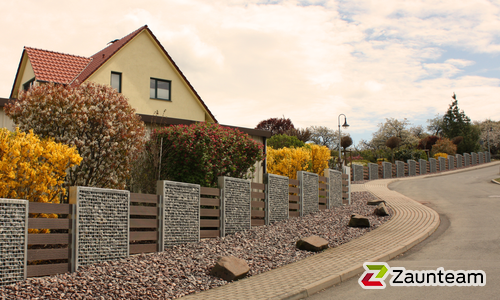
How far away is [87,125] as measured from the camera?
8.90 meters

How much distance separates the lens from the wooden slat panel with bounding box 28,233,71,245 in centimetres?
647

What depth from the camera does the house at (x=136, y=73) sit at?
20547 mm

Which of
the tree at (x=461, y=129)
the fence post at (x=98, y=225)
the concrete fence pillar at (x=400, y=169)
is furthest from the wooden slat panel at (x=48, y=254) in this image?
the tree at (x=461, y=129)

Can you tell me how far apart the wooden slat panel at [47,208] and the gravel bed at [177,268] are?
1113 millimetres

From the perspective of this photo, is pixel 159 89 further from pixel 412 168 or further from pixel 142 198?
pixel 412 168

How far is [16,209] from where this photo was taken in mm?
6242

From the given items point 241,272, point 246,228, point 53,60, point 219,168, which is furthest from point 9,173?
point 53,60

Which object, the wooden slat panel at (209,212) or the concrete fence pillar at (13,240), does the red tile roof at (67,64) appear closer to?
the wooden slat panel at (209,212)

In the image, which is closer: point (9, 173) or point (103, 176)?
point (9, 173)

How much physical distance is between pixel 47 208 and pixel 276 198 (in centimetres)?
723

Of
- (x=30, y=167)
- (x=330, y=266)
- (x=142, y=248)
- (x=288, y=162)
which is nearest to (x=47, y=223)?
(x=30, y=167)

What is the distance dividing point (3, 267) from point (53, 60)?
1925 centimetres

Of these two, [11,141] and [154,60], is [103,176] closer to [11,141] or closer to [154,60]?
[11,141]

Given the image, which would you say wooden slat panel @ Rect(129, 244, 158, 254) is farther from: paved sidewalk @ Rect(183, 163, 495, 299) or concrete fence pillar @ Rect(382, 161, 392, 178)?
concrete fence pillar @ Rect(382, 161, 392, 178)
